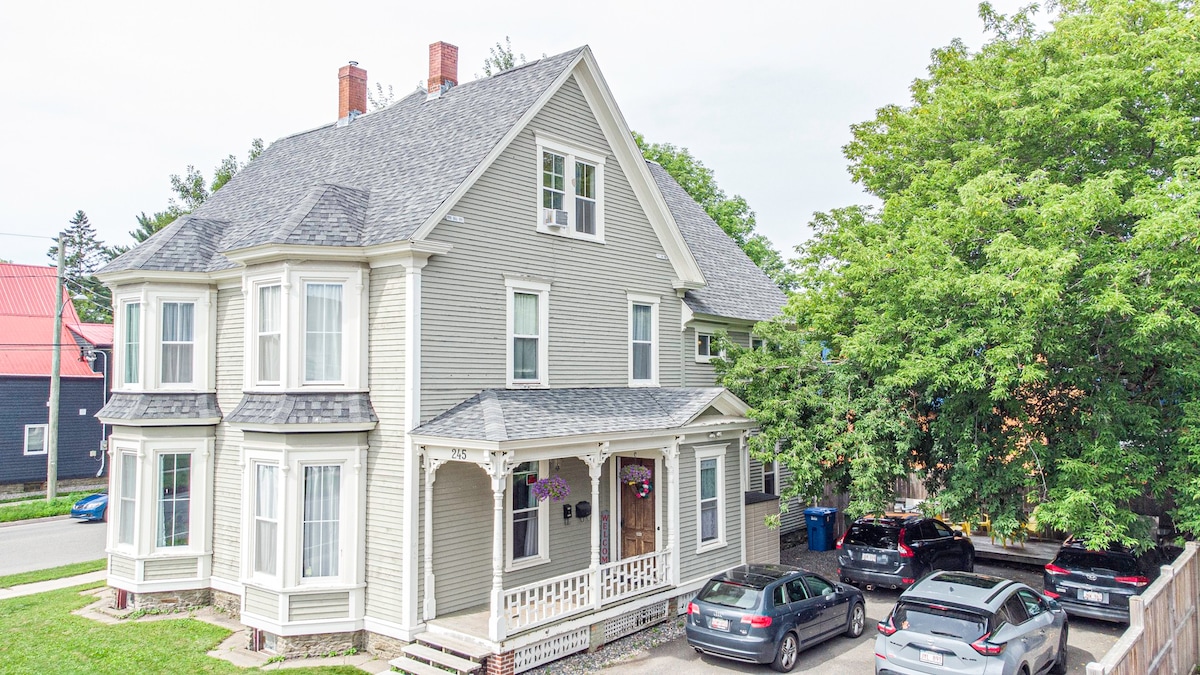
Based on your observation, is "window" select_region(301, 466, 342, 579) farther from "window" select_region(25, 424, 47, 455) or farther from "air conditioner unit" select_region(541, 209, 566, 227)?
"window" select_region(25, 424, 47, 455)

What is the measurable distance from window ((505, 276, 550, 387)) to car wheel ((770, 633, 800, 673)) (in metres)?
6.76

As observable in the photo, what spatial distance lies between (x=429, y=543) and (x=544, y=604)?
7.46ft

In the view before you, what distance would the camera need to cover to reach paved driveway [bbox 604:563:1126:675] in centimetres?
1298

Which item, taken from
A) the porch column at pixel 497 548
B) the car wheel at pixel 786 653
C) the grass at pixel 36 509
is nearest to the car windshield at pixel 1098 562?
the car wheel at pixel 786 653

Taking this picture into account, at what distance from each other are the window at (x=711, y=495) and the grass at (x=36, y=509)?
2704 centimetres

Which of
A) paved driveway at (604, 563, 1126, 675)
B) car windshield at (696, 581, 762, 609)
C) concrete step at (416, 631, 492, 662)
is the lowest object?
paved driveway at (604, 563, 1126, 675)

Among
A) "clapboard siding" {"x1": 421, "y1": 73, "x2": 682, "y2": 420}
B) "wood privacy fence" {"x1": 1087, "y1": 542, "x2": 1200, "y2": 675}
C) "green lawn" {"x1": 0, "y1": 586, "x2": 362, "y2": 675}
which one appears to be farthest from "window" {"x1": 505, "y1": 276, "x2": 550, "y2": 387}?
"wood privacy fence" {"x1": 1087, "y1": 542, "x2": 1200, "y2": 675}

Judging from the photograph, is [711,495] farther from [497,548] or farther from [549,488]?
[497,548]

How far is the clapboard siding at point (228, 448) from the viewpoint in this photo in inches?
633

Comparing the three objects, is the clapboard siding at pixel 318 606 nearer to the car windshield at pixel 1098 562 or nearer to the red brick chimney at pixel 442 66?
the red brick chimney at pixel 442 66

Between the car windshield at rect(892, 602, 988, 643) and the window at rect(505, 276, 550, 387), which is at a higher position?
the window at rect(505, 276, 550, 387)

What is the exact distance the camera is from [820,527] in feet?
74.7

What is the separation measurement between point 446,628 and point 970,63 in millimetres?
19848

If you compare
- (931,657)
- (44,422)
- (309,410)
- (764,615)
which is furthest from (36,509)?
(931,657)
